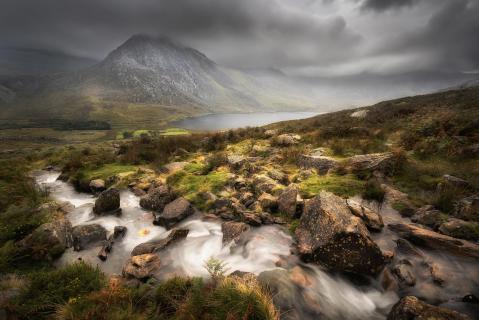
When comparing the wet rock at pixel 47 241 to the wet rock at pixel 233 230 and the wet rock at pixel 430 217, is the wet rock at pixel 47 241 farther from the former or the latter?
the wet rock at pixel 430 217

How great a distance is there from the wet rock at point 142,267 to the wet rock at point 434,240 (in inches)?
273

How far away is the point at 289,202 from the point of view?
839cm

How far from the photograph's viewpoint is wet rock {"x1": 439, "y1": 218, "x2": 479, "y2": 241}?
6.14 m

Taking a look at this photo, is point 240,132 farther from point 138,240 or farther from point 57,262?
point 57,262

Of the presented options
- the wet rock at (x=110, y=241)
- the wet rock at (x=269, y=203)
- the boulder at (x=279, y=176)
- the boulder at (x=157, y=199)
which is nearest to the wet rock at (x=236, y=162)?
the boulder at (x=279, y=176)

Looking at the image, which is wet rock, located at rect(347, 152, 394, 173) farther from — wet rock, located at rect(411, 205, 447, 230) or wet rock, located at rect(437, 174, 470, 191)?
wet rock, located at rect(411, 205, 447, 230)

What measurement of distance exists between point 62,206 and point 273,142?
13.1 m

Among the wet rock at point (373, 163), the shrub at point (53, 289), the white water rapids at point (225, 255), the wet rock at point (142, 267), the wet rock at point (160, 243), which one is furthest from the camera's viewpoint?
the wet rock at point (373, 163)

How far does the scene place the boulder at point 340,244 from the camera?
229 inches

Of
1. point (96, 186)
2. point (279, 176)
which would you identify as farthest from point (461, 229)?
point (96, 186)

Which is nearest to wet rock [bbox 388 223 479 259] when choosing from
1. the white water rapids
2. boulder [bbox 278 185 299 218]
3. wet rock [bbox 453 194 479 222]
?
wet rock [bbox 453 194 479 222]

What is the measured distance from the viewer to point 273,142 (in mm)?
17641

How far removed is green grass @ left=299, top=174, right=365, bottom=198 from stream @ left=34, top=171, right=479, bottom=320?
4.19 ft

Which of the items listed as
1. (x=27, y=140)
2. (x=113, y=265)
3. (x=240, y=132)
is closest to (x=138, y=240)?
(x=113, y=265)
